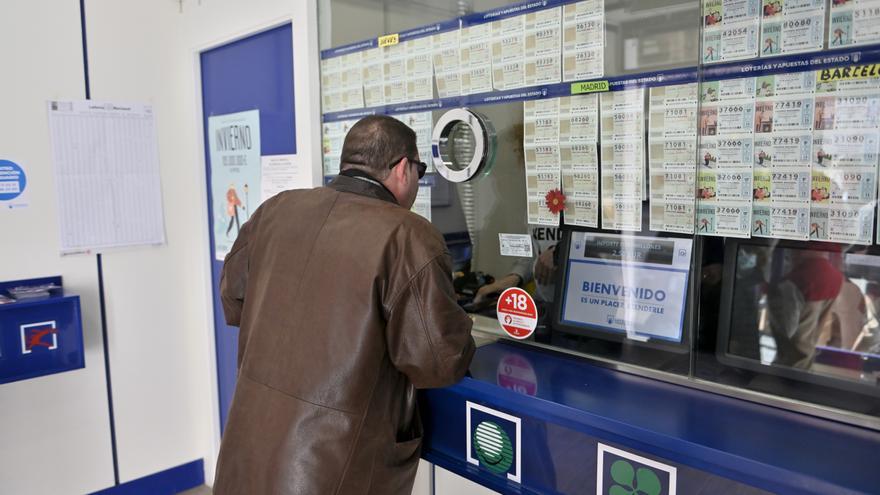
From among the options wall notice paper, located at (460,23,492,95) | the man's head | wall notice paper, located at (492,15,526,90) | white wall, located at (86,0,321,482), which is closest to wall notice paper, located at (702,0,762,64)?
wall notice paper, located at (492,15,526,90)

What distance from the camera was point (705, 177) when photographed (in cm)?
142

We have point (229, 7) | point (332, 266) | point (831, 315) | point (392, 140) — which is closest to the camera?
point (831, 315)

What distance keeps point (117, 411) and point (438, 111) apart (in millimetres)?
2072

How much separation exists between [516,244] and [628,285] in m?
0.37

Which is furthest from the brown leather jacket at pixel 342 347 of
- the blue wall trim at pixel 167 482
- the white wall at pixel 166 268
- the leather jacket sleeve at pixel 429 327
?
the blue wall trim at pixel 167 482

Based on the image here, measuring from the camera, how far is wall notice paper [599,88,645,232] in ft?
4.98

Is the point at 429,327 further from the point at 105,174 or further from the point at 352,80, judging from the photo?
the point at 105,174

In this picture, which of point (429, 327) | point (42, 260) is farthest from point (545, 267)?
point (42, 260)

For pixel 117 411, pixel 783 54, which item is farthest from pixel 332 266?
pixel 117 411

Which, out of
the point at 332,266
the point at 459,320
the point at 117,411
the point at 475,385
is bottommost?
the point at 117,411

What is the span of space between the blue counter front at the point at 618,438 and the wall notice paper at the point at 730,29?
2.42ft

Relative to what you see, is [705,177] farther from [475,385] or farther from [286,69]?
[286,69]

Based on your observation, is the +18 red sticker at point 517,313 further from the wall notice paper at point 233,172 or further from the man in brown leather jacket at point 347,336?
the wall notice paper at point 233,172

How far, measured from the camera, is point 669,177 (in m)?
1.48
